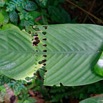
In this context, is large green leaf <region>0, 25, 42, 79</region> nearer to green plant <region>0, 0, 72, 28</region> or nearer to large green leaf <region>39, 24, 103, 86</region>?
large green leaf <region>39, 24, 103, 86</region>

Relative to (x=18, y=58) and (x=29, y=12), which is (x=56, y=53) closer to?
(x=18, y=58)

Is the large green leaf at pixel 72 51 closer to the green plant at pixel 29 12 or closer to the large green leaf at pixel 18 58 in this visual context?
the large green leaf at pixel 18 58

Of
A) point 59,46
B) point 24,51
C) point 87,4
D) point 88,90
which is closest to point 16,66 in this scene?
point 24,51

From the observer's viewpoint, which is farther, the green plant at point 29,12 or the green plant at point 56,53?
the green plant at point 29,12

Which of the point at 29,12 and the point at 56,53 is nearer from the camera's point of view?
the point at 56,53

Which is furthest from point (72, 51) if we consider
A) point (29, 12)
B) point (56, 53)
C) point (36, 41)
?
point (29, 12)

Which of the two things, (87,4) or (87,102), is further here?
(87,4)

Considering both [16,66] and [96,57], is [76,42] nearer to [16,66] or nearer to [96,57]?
[96,57]

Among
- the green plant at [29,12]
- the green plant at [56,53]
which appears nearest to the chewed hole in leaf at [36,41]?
the green plant at [56,53]
